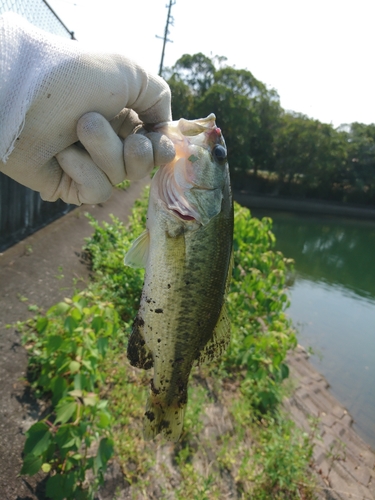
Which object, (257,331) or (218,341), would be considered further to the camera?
(257,331)

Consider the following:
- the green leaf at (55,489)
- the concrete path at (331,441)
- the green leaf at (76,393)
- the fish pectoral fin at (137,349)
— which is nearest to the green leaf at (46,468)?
the green leaf at (55,489)

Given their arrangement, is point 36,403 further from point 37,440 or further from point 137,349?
point 137,349

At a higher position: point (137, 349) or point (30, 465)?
point (137, 349)

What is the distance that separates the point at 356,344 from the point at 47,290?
854 centimetres

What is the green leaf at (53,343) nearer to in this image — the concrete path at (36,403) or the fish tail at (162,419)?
the concrete path at (36,403)

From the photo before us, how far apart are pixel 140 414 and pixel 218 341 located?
1980 millimetres

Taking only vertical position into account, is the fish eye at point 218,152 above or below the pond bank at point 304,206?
above

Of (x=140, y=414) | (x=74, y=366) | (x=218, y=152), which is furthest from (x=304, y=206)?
(x=218, y=152)

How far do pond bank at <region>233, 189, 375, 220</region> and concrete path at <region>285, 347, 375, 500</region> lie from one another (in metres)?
26.1

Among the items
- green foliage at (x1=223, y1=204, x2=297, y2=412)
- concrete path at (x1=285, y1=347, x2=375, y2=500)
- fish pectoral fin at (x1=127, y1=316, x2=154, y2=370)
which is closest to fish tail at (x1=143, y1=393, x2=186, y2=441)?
fish pectoral fin at (x1=127, y1=316, x2=154, y2=370)

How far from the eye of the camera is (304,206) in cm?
3622

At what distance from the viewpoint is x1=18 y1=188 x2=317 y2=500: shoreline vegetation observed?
2549 mm

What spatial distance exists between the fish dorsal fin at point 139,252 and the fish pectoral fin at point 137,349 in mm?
324

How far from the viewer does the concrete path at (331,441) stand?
4500 mm
